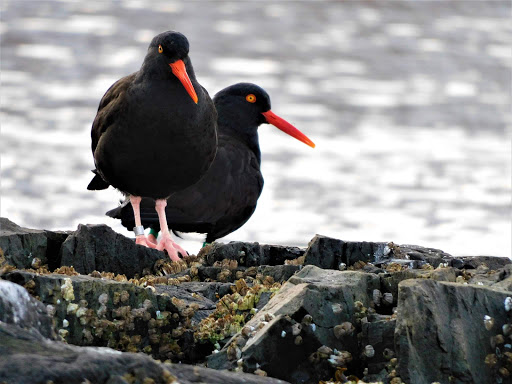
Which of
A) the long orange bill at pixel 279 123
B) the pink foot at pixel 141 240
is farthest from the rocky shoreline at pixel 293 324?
the long orange bill at pixel 279 123

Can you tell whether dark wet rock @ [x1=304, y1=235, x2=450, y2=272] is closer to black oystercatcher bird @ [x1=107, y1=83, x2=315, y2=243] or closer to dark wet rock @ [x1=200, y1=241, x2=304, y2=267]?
dark wet rock @ [x1=200, y1=241, x2=304, y2=267]

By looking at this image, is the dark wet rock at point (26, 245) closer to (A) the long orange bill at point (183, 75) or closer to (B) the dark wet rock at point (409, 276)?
(A) the long orange bill at point (183, 75)

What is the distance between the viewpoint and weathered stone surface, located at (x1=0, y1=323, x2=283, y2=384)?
3.14 m

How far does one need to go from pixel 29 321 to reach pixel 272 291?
176 cm

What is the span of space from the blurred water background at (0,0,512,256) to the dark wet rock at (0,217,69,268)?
6076 millimetres

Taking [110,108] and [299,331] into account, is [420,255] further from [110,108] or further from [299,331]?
[110,108]

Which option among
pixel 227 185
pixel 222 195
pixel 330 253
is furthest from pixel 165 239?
pixel 330 253

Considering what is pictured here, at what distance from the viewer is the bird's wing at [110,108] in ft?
24.4

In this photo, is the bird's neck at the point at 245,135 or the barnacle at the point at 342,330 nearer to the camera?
the barnacle at the point at 342,330

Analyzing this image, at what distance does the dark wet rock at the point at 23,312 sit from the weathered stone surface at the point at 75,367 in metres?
0.10

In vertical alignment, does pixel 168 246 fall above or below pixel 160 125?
below

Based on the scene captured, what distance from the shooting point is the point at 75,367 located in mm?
3182

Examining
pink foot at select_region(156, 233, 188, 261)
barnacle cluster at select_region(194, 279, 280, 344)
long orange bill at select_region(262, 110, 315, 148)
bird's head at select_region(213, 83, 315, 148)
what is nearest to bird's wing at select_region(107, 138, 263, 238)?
bird's head at select_region(213, 83, 315, 148)

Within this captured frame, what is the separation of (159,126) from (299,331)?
3138 mm
